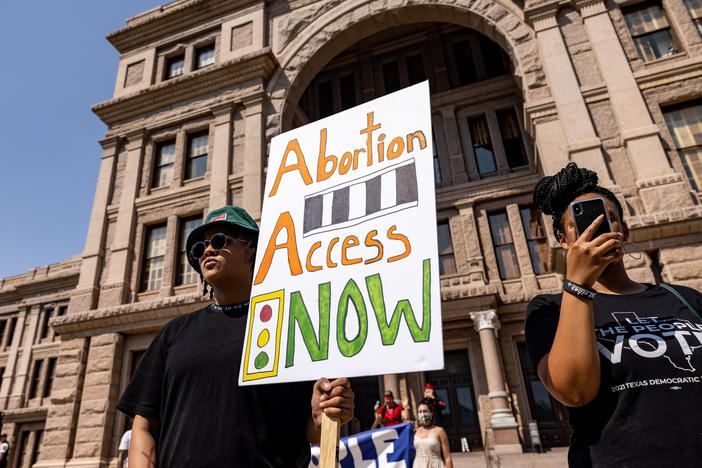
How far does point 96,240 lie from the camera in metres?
12.8

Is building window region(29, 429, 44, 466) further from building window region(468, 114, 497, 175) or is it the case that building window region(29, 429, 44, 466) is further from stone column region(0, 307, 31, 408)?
building window region(468, 114, 497, 175)

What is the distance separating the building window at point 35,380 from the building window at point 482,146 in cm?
2831

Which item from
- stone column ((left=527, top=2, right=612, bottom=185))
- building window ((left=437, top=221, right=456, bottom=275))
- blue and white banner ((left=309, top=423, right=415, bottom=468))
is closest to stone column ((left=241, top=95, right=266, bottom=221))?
building window ((left=437, top=221, right=456, bottom=275))

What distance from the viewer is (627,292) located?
1848 mm

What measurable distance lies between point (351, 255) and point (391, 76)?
17.8m

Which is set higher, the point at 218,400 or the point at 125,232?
the point at 125,232

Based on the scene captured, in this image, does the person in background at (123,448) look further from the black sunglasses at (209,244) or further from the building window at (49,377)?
the building window at (49,377)

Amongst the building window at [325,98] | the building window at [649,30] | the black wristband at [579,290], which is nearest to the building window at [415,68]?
the building window at [325,98]

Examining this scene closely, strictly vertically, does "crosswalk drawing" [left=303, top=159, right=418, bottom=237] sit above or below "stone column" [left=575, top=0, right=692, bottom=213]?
below

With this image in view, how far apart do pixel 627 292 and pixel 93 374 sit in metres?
12.7

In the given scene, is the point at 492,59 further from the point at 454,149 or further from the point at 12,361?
the point at 12,361

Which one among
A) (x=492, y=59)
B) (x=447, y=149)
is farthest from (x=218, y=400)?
(x=492, y=59)

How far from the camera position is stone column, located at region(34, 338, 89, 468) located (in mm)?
10211

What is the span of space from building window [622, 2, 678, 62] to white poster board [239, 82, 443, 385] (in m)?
10.7
